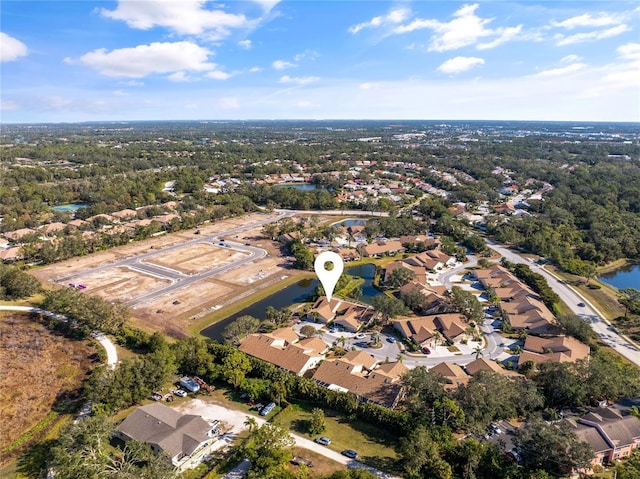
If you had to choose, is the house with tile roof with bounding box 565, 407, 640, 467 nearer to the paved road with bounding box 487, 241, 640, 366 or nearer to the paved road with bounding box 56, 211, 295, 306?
the paved road with bounding box 487, 241, 640, 366

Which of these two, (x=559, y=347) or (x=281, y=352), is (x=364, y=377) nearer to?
(x=281, y=352)

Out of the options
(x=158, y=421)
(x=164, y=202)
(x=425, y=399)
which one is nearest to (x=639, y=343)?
(x=425, y=399)

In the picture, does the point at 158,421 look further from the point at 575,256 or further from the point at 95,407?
the point at 575,256

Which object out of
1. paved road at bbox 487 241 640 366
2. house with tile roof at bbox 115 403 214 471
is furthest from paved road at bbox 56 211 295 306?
paved road at bbox 487 241 640 366

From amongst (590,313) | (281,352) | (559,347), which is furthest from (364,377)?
(590,313)

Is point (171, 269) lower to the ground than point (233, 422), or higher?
higher

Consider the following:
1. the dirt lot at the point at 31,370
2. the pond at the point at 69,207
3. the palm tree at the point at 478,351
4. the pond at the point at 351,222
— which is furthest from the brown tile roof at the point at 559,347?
the pond at the point at 69,207
